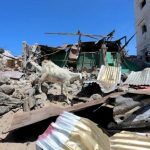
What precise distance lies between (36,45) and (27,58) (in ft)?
3.41

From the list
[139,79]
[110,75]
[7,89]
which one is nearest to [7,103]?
[7,89]

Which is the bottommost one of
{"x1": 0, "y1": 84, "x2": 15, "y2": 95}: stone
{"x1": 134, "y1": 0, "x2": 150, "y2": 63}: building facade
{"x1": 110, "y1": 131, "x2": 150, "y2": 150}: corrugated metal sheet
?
{"x1": 110, "y1": 131, "x2": 150, "y2": 150}: corrugated metal sheet

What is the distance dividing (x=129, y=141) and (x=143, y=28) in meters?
18.8

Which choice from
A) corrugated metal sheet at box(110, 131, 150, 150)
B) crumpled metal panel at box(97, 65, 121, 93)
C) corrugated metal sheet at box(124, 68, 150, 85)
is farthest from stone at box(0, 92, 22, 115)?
corrugated metal sheet at box(124, 68, 150, 85)

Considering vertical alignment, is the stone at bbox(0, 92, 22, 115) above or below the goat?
below

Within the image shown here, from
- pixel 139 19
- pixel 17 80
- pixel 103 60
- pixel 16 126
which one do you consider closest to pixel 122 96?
pixel 16 126

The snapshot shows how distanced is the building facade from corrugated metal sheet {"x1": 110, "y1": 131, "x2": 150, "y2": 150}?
1644cm

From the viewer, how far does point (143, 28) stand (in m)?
23.0

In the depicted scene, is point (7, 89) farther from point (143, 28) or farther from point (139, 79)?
point (143, 28)

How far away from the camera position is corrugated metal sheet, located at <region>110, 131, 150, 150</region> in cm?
505

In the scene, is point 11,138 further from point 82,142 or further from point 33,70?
point 33,70

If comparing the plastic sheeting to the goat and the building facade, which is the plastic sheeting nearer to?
the goat

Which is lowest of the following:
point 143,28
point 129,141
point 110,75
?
point 129,141

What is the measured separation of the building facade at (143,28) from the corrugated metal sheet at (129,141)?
53.9 ft
